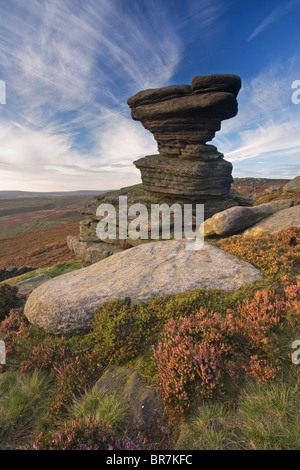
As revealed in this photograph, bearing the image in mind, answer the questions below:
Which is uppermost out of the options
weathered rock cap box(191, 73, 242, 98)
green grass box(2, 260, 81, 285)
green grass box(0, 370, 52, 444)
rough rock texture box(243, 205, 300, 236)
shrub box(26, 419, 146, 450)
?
weathered rock cap box(191, 73, 242, 98)

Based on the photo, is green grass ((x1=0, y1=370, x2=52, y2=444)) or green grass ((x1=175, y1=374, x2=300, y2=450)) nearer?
green grass ((x1=175, y1=374, x2=300, y2=450))

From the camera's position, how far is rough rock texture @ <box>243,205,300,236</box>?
12.6 meters

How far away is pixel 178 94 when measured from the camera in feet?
62.2

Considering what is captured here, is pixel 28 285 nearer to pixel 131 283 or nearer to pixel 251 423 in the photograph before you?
pixel 131 283

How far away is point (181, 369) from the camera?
4.77m

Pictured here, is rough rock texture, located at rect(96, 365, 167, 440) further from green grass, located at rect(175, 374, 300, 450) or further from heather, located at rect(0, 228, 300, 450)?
green grass, located at rect(175, 374, 300, 450)

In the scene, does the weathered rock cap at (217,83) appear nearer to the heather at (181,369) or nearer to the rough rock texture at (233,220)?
the rough rock texture at (233,220)

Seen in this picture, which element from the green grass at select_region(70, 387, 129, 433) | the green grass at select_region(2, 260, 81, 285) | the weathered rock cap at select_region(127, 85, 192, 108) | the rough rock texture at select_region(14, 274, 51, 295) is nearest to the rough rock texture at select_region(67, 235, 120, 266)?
the green grass at select_region(2, 260, 81, 285)

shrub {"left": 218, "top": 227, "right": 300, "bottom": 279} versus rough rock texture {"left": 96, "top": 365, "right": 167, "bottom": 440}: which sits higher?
shrub {"left": 218, "top": 227, "right": 300, "bottom": 279}

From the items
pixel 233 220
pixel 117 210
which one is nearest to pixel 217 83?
pixel 233 220

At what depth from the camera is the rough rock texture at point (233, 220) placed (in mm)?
13727

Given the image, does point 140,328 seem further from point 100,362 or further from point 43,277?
point 43,277

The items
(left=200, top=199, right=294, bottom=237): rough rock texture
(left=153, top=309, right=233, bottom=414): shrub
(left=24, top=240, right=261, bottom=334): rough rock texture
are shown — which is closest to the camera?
(left=153, top=309, right=233, bottom=414): shrub

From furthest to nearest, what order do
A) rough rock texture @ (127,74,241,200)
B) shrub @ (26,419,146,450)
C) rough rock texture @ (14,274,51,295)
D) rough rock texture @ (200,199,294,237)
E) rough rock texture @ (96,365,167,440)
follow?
rough rock texture @ (127,74,241,200), rough rock texture @ (14,274,51,295), rough rock texture @ (200,199,294,237), rough rock texture @ (96,365,167,440), shrub @ (26,419,146,450)
